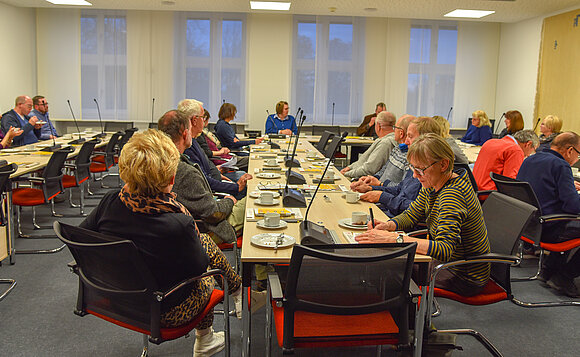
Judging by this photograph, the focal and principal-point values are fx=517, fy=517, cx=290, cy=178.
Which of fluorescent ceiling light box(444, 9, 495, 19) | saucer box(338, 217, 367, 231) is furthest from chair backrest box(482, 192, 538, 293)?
fluorescent ceiling light box(444, 9, 495, 19)

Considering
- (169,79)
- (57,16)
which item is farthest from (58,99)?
(169,79)

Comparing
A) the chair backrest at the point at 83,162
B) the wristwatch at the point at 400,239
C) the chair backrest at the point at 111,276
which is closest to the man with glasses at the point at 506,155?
the wristwatch at the point at 400,239

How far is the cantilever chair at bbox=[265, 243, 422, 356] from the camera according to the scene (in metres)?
1.72

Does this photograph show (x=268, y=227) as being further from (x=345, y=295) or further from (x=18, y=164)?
(x=18, y=164)

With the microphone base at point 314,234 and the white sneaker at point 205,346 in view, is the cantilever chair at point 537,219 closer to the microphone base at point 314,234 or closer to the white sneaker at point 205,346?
the microphone base at point 314,234

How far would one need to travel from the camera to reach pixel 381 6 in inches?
343

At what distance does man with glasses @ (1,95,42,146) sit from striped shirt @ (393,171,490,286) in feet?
18.5

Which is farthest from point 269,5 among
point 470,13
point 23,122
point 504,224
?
point 504,224

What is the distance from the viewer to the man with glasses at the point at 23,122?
6.50 metres

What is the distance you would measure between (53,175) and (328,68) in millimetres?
6810

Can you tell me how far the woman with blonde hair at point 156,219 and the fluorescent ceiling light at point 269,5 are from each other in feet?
23.0

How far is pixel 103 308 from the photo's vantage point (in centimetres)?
203

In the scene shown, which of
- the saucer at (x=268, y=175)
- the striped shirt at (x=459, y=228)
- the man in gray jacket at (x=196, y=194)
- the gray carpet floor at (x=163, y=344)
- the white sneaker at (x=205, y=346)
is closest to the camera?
the striped shirt at (x=459, y=228)

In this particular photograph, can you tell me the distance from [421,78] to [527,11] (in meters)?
2.38
